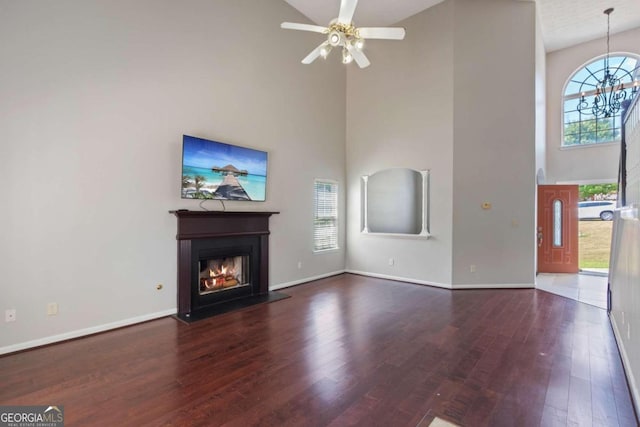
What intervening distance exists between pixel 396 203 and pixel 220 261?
3.47 metres

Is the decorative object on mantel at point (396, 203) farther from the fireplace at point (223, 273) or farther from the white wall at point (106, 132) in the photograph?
the fireplace at point (223, 273)

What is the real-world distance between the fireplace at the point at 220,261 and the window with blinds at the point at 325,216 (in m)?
1.31

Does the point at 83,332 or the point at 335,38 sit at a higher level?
the point at 335,38

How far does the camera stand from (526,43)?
209 inches

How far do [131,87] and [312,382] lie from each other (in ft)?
12.1

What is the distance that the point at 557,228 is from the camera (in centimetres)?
681

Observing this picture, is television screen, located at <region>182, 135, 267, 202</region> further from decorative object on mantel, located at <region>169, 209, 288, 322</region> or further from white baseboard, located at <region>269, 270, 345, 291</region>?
white baseboard, located at <region>269, 270, 345, 291</region>

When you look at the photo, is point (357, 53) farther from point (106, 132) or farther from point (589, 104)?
point (589, 104)

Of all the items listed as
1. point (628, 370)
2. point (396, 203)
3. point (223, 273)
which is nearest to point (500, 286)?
point (396, 203)

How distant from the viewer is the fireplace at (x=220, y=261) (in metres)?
3.95

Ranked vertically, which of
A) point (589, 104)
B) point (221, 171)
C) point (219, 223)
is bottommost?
point (219, 223)

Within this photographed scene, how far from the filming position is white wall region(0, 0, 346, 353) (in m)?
2.87

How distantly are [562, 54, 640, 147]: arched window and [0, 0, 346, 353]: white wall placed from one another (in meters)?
7.54

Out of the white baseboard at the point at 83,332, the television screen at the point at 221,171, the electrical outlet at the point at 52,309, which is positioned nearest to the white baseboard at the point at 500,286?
the television screen at the point at 221,171
